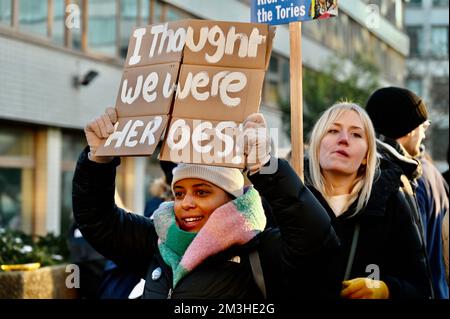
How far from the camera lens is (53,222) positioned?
16.2 m

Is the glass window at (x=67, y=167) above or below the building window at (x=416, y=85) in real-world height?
below

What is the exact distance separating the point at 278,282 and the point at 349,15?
29.4 meters

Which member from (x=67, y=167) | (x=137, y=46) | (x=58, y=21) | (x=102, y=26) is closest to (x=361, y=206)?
(x=137, y=46)

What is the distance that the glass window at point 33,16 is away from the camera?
15195 millimetres

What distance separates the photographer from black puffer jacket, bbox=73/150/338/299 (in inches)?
135

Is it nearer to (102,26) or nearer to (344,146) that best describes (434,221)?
(344,146)

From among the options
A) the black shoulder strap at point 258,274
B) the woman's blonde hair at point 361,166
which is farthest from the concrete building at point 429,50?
the black shoulder strap at point 258,274

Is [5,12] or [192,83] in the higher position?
[5,12]

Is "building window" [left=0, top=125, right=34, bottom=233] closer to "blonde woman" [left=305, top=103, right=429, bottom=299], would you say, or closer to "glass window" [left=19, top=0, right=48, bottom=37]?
"glass window" [left=19, top=0, right=48, bottom=37]

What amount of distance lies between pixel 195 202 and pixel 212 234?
170 millimetres

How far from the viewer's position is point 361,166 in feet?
14.4

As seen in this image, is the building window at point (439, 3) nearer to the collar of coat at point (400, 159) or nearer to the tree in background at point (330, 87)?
the tree in background at point (330, 87)

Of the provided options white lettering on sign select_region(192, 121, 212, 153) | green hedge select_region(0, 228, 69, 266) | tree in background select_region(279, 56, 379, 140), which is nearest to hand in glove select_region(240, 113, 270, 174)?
white lettering on sign select_region(192, 121, 212, 153)

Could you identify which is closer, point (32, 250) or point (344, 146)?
point (344, 146)
